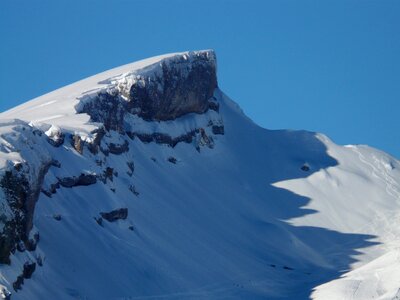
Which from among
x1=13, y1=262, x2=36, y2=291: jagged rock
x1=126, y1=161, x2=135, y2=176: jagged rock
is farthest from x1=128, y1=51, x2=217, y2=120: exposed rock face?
x1=13, y1=262, x2=36, y2=291: jagged rock

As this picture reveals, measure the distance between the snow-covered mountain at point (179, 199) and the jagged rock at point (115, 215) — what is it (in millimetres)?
98

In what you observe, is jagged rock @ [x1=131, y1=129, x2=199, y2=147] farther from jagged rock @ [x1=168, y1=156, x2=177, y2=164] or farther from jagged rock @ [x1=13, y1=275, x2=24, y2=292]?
jagged rock @ [x1=13, y1=275, x2=24, y2=292]

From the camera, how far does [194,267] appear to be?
168 ft

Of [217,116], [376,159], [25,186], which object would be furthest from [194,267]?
[376,159]

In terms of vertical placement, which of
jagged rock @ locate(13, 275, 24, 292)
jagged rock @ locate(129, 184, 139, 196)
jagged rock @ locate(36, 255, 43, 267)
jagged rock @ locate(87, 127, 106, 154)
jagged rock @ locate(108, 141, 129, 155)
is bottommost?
jagged rock @ locate(13, 275, 24, 292)

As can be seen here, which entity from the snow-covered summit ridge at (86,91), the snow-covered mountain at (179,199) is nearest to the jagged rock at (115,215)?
the snow-covered mountain at (179,199)

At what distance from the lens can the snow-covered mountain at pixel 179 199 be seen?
39.7 m

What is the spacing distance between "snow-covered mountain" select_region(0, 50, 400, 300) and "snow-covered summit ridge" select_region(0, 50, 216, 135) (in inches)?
7.5

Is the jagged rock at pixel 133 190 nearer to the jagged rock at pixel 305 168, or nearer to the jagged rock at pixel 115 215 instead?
the jagged rock at pixel 115 215

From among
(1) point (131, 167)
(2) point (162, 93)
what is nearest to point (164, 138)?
(2) point (162, 93)

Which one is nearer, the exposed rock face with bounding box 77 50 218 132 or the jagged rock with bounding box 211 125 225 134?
the exposed rock face with bounding box 77 50 218 132

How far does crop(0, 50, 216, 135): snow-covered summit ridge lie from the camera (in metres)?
57.2

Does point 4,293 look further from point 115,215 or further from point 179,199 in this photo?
point 179,199

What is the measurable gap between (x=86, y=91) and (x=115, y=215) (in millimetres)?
17495
